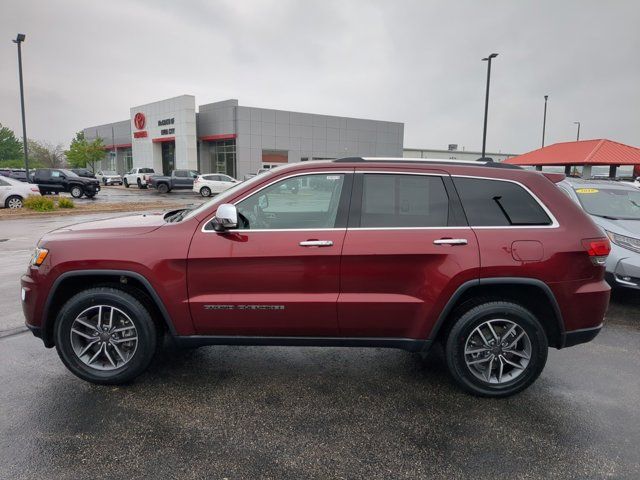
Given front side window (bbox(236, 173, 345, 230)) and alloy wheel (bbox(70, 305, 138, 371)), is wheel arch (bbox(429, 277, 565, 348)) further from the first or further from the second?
alloy wheel (bbox(70, 305, 138, 371))

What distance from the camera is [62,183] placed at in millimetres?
24875

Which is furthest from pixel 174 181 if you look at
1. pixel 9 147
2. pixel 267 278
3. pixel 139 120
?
pixel 9 147

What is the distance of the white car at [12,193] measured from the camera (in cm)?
1714

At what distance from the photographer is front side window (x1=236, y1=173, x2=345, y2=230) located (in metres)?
3.49

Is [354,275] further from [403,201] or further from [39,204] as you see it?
[39,204]

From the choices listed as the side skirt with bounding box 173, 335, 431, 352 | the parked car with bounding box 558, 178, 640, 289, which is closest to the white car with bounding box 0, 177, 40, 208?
the side skirt with bounding box 173, 335, 431, 352

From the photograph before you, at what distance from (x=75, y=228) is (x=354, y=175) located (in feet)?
8.00

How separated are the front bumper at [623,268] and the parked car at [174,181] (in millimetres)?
31067

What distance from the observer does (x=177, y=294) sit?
338 centimetres

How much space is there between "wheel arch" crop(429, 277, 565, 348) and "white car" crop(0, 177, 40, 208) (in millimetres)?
19041

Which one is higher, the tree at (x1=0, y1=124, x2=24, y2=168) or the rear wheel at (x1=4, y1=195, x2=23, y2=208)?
the tree at (x1=0, y1=124, x2=24, y2=168)

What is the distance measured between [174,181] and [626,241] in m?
31.8

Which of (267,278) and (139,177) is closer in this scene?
(267,278)

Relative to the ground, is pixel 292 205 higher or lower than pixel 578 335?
higher
